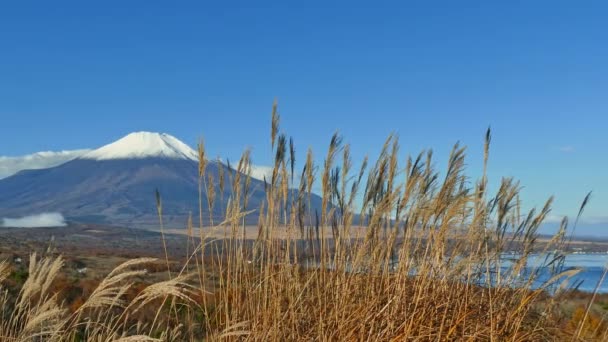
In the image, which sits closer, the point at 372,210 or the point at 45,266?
the point at 45,266

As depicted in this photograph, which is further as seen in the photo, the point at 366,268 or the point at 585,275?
the point at 585,275

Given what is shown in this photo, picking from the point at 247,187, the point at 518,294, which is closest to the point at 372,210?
the point at 247,187

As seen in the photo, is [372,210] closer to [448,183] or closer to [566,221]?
[448,183]

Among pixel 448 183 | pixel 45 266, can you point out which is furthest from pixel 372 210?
pixel 45 266

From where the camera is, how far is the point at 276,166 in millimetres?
4344

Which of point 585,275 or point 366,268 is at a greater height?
point 366,268

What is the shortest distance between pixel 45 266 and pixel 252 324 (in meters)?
1.51

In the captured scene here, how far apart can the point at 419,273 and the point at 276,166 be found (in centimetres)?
116

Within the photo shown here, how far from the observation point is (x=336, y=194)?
14.9 ft

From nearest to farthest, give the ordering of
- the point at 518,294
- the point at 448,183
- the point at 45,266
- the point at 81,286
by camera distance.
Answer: the point at 45,266 → the point at 448,183 → the point at 518,294 → the point at 81,286

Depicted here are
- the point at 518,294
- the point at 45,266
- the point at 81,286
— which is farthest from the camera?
the point at 81,286

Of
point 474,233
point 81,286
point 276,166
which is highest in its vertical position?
point 276,166

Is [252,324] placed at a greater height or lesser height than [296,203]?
lesser

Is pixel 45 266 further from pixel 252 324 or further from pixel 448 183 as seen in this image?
pixel 448 183
